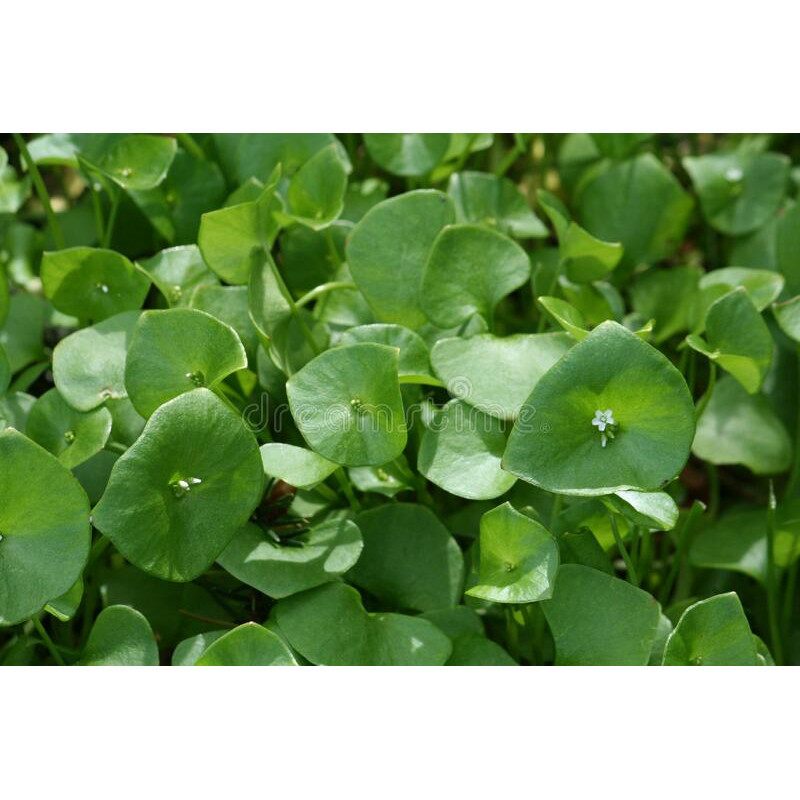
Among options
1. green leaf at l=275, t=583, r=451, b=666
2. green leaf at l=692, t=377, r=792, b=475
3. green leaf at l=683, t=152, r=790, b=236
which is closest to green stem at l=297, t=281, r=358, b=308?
green leaf at l=275, t=583, r=451, b=666

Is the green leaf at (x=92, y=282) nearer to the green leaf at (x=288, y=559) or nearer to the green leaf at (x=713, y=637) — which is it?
the green leaf at (x=288, y=559)

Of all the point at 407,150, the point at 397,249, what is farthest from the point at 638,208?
the point at 397,249

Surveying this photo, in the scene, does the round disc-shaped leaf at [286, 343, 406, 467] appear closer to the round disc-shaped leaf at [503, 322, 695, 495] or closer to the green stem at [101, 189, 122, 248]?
the round disc-shaped leaf at [503, 322, 695, 495]

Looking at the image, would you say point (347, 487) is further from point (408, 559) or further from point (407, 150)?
point (407, 150)

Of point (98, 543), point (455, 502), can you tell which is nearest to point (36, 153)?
point (98, 543)

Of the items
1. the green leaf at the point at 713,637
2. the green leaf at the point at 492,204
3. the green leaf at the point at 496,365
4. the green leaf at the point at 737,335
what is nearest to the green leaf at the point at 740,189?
the green leaf at the point at 492,204

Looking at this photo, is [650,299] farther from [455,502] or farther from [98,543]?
[98,543]
